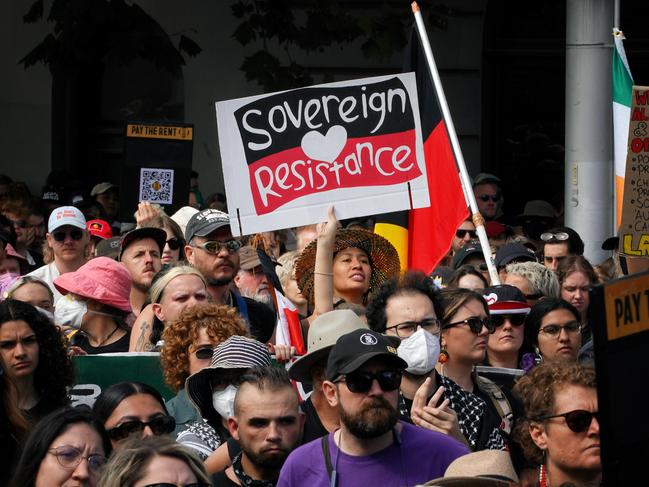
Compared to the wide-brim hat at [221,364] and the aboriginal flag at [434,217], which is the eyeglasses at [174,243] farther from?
the wide-brim hat at [221,364]

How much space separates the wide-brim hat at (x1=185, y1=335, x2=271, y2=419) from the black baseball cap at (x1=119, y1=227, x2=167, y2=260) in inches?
98.5

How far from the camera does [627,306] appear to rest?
402 centimetres

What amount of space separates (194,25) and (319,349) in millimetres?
10640

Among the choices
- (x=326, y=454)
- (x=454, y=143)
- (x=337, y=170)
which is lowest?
(x=326, y=454)

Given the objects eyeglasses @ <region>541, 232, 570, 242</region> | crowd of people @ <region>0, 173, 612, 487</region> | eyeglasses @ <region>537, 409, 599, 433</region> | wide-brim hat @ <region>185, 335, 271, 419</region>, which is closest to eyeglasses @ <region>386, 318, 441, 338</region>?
crowd of people @ <region>0, 173, 612, 487</region>

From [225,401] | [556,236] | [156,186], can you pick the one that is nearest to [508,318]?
[225,401]

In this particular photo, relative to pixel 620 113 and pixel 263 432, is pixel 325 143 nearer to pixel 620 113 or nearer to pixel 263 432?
pixel 620 113

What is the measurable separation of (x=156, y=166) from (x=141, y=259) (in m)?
2.75

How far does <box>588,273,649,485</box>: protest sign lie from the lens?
394cm

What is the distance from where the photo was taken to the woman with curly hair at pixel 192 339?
6.60m

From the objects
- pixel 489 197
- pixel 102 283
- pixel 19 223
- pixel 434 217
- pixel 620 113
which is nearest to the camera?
pixel 102 283

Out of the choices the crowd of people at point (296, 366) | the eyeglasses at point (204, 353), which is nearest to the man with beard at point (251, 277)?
the crowd of people at point (296, 366)

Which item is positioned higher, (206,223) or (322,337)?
(206,223)

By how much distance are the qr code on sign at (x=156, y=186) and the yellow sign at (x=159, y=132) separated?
0.30 meters
